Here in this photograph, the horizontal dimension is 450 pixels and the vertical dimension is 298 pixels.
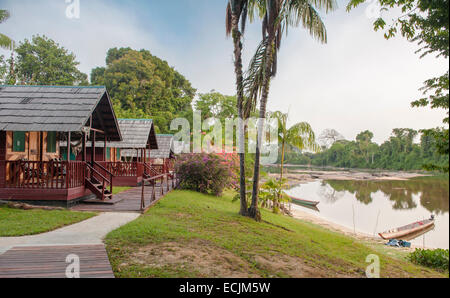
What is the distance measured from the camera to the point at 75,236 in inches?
227

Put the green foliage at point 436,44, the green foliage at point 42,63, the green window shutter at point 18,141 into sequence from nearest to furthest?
the green foliage at point 436,44 < the green window shutter at point 18,141 < the green foliage at point 42,63

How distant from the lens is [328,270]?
482 centimetres

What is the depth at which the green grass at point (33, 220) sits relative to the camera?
6022 millimetres

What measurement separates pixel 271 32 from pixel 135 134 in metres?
12.1

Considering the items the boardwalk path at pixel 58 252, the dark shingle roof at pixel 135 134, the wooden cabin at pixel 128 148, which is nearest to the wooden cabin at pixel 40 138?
the boardwalk path at pixel 58 252

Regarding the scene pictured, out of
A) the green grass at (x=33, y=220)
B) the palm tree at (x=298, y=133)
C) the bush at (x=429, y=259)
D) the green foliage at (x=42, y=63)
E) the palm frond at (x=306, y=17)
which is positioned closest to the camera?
the green grass at (x=33, y=220)

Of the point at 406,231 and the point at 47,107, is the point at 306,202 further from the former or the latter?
the point at 47,107

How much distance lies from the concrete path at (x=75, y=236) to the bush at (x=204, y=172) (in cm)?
838

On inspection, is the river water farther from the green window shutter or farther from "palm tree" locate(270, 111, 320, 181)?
the green window shutter

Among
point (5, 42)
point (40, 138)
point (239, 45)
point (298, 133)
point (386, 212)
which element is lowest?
point (386, 212)

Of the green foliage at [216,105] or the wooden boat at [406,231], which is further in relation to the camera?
the green foliage at [216,105]

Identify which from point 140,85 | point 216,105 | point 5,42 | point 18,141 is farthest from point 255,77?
point 140,85

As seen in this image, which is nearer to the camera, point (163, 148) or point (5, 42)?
point (5, 42)

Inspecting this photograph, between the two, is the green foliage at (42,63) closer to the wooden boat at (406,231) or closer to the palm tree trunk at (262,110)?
the palm tree trunk at (262,110)
